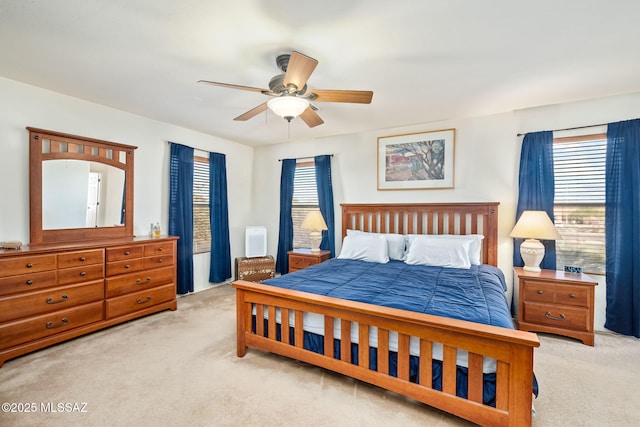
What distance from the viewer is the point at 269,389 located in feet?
6.38

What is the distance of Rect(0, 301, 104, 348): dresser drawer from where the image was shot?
7.36ft

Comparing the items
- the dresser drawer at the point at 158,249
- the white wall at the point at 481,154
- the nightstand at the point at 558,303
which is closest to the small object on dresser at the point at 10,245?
the dresser drawer at the point at 158,249

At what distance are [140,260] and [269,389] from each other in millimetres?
2191

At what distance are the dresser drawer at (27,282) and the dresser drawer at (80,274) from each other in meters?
0.05

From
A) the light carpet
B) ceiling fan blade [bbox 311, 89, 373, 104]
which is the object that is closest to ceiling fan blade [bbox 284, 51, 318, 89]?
ceiling fan blade [bbox 311, 89, 373, 104]

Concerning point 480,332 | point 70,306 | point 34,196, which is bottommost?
point 70,306

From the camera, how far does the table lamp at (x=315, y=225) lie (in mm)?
4172

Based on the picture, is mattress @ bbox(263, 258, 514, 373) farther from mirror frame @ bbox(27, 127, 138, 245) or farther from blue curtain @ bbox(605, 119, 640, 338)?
mirror frame @ bbox(27, 127, 138, 245)

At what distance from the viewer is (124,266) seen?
9.85ft

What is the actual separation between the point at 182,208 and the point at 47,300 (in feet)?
5.90

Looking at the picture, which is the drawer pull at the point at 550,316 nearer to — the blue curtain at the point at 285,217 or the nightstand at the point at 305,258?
the nightstand at the point at 305,258

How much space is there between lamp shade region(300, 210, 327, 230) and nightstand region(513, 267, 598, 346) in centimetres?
248

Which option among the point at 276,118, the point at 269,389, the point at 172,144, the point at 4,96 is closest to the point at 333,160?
the point at 276,118

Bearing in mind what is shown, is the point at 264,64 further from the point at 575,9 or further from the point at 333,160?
the point at 333,160
